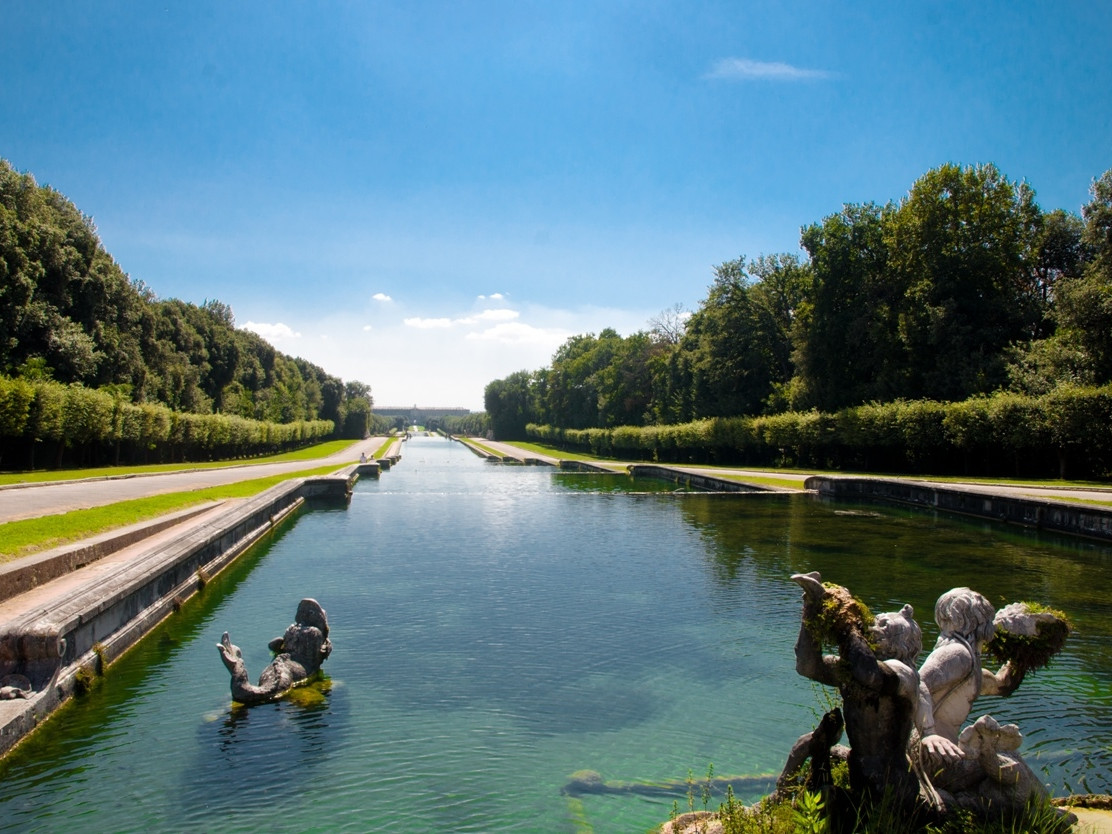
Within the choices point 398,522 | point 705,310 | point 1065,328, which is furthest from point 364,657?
point 705,310

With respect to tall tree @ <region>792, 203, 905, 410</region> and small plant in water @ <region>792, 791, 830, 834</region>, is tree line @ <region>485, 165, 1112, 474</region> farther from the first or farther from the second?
small plant in water @ <region>792, 791, 830, 834</region>

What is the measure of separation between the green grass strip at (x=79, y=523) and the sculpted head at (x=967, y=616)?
34.0 ft

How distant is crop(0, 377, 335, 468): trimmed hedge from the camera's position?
29.4 metres

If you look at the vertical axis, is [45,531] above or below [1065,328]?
below

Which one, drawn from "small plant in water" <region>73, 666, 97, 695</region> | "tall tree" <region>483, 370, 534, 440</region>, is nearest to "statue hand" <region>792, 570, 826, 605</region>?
"small plant in water" <region>73, 666, 97, 695</region>

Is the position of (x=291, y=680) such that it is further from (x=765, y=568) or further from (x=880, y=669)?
(x=765, y=568)

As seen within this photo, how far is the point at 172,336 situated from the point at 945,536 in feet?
196

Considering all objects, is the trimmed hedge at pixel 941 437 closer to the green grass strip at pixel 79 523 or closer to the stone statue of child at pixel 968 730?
the stone statue of child at pixel 968 730

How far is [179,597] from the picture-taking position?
1193 cm

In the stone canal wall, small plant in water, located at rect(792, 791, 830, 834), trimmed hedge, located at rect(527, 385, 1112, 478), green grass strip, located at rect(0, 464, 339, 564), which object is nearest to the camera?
small plant in water, located at rect(792, 791, 830, 834)

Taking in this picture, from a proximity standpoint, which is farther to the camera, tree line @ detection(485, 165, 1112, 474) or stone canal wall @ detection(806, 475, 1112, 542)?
tree line @ detection(485, 165, 1112, 474)

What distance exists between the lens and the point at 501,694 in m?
8.16

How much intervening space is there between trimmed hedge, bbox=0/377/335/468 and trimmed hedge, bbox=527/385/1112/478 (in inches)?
1220

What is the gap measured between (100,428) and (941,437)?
35.7m
